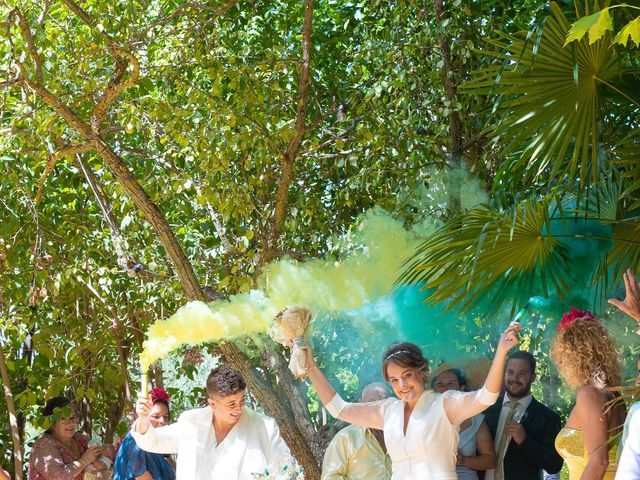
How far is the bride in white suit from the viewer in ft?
18.7

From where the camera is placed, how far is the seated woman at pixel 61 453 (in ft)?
24.6

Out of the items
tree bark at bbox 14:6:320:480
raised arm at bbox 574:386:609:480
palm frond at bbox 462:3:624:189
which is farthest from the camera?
tree bark at bbox 14:6:320:480

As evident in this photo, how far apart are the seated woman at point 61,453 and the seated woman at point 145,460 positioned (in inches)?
32.0

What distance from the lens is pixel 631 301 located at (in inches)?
140

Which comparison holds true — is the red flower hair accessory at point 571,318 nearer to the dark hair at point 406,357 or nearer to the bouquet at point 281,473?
the dark hair at point 406,357

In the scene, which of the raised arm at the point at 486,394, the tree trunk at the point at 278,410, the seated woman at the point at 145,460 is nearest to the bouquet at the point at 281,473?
the raised arm at the point at 486,394

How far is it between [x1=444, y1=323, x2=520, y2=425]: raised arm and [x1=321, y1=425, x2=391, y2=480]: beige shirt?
70 centimetres

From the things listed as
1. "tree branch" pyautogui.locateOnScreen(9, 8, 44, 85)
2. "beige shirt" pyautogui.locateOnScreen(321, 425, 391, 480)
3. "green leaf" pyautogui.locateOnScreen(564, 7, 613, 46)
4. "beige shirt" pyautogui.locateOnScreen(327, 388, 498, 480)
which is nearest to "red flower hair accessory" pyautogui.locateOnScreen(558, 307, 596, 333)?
"beige shirt" pyautogui.locateOnScreen(327, 388, 498, 480)

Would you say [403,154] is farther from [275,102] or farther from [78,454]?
[78,454]

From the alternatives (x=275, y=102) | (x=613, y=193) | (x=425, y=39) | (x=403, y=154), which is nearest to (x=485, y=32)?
(x=425, y=39)

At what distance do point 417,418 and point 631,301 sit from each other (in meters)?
1.80

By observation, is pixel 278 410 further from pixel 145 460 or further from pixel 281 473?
pixel 281 473

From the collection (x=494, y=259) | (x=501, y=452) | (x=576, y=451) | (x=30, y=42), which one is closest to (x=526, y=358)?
(x=501, y=452)

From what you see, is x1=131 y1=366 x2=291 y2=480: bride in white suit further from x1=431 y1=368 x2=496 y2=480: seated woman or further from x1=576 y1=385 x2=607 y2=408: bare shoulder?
x1=576 y1=385 x2=607 y2=408: bare shoulder
